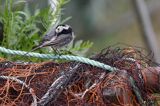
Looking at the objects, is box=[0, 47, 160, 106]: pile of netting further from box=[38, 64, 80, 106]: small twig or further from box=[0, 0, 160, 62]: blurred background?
box=[0, 0, 160, 62]: blurred background

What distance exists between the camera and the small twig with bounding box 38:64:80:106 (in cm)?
267

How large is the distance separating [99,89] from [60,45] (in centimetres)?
97

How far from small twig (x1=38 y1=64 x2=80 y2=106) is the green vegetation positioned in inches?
40.0

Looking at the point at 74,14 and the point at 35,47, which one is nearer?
the point at 35,47

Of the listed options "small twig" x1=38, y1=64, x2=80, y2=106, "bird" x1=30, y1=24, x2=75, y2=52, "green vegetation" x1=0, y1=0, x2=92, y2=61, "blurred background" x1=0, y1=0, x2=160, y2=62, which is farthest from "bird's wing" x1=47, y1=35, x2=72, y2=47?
"blurred background" x1=0, y1=0, x2=160, y2=62

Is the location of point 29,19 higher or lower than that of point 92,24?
higher

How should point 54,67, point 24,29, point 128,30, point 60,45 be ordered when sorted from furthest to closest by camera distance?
point 128,30 → point 24,29 → point 60,45 → point 54,67

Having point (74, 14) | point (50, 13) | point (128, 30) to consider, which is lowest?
point (128, 30)

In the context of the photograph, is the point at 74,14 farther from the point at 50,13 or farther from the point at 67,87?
the point at 67,87

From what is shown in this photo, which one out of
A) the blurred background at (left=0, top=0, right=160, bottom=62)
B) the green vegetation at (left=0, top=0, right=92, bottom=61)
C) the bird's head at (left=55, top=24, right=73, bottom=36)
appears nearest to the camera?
the bird's head at (left=55, top=24, right=73, bottom=36)

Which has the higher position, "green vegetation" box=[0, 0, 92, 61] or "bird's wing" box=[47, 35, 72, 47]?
"green vegetation" box=[0, 0, 92, 61]

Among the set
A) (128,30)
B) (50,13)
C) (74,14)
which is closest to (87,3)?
(74,14)

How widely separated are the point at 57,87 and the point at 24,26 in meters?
1.39

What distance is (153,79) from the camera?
2.82 metres
